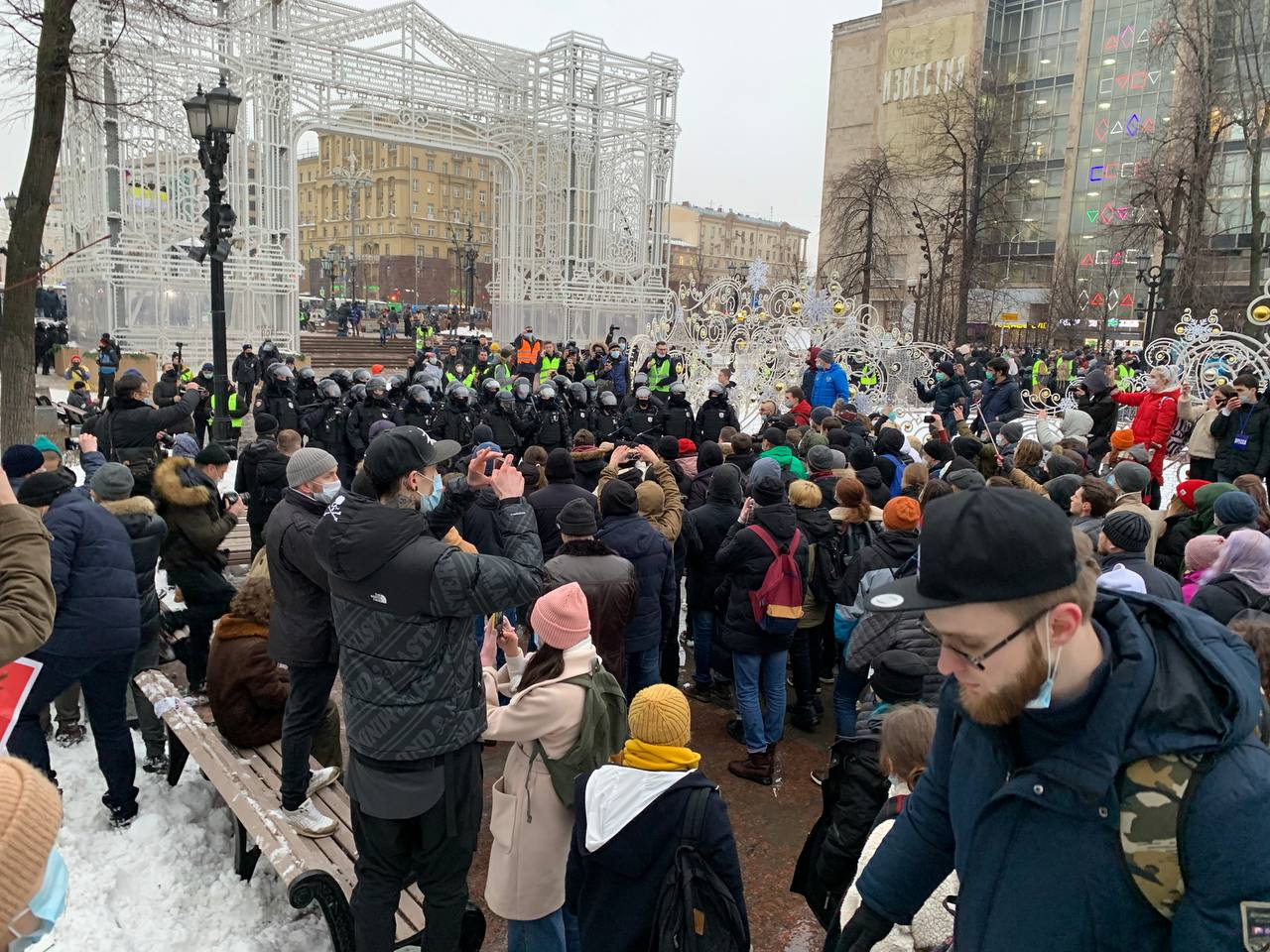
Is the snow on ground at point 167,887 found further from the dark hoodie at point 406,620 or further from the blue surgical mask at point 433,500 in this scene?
the blue surgical mask at point 433,500

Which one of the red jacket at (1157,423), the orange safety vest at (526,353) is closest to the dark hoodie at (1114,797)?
the red jacket at (1157,423)

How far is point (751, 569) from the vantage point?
505 cm

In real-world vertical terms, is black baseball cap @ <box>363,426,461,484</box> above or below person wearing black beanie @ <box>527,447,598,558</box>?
above

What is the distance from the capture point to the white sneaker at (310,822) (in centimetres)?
372

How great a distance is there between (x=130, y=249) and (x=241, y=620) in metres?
21.4

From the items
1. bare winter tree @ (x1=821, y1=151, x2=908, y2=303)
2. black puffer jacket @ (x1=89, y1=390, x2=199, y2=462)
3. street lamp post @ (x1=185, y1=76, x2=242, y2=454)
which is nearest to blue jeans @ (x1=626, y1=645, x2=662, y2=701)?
black puffer jacket @ (x1=89, y1=390, x2=199, y2=462)

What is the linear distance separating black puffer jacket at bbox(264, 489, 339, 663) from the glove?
2595mm

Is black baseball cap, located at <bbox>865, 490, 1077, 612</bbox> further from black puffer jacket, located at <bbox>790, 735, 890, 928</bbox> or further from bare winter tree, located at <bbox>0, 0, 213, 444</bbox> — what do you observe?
bare winter tree, located at <bbox>0, 0, 213, 444</bbox>

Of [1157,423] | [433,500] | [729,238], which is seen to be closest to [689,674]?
[433,500]

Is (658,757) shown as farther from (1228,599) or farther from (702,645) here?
(702,645)

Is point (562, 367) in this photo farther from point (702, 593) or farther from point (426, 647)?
point (426, 647)

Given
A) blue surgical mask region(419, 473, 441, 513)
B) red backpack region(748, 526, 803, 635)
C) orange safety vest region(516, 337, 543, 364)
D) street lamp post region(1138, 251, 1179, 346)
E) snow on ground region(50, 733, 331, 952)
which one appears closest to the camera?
blue surgical mask region(419, 473, 441, 513)

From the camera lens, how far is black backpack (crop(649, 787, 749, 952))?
2.53 meters

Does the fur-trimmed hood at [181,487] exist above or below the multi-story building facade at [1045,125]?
below
